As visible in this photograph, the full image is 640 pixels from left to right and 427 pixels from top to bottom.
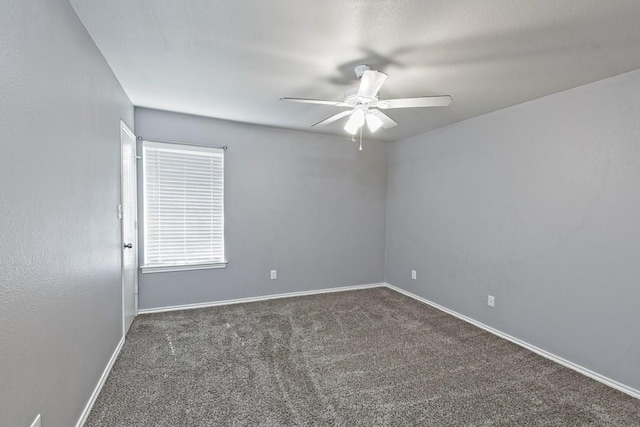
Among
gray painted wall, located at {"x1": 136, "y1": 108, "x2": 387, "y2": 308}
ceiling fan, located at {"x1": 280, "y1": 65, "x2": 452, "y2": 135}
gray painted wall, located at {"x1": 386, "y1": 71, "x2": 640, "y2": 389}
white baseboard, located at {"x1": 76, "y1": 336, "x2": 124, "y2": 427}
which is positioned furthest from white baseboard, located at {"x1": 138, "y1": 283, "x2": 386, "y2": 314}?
ceiling fan, located at {"x1": 280, "y1": 65, "x2": 452, "y2": 135}

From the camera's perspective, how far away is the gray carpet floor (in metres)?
1.86

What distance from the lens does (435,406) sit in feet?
6.45

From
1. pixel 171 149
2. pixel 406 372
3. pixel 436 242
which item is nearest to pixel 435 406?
pixel 406 372

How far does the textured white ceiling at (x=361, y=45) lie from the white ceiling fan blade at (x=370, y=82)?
0.66ft

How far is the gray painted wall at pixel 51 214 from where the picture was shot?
107 centimetres

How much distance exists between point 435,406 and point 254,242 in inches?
107

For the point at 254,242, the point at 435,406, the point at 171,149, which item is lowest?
the point at 435,406

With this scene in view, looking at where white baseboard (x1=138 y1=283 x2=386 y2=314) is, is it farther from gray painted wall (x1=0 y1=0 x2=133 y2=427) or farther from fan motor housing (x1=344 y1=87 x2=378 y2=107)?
fan motor housing (x1=344 y1=87 x2=378 y2=107)

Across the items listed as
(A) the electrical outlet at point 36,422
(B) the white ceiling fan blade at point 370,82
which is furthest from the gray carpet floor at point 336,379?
(B) the white ceiling fan blade at point 370,82

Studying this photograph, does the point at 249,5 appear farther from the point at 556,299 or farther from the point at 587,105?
the point at 556,299

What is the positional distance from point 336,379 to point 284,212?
7.66 ft

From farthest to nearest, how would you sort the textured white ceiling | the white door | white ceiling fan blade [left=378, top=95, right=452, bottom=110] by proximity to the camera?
the white door
white ceiling fan blade [left=378, top=95, right=452, bottom=110]
the textured white ceiling

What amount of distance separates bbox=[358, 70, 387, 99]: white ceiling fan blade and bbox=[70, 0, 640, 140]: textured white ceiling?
20cm

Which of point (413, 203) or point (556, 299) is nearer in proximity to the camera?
point (556, 299)
